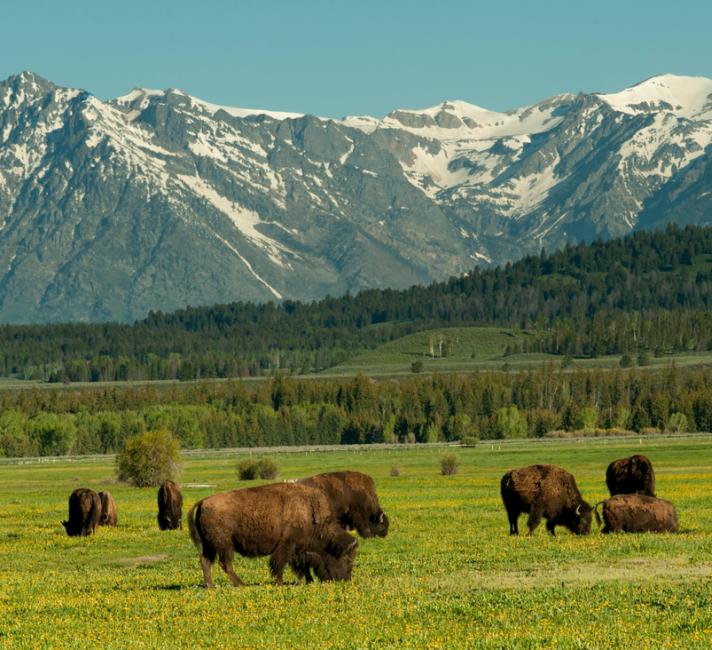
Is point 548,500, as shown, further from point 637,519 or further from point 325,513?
point 325,513

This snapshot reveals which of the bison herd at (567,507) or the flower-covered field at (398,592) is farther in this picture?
the bison herd at (567,507)

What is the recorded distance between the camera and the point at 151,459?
95.8 m

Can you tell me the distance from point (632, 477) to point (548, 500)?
21.1 feet

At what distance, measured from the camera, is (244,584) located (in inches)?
1352

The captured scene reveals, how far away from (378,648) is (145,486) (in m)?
72.8

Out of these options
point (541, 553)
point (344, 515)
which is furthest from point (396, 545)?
point (541, 553)

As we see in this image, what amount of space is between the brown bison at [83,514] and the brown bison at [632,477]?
1869cm

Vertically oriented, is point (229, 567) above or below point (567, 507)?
below

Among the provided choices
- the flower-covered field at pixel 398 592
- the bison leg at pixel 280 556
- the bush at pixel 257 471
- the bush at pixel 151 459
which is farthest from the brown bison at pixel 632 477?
the bush at pixel 257 471

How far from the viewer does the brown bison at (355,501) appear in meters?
43.0

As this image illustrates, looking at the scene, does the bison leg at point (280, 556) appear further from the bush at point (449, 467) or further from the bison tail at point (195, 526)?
the bush at point (449, 467)

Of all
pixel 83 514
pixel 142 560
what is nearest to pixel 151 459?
pixel 83 514

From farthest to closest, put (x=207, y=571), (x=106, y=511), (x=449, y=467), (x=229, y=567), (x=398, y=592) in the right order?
(x=449, y=467), (x=106, y=511), (x=207, y=571), (x=229, y=567), (x=398, y=592)

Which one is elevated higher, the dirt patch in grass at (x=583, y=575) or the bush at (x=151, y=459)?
the bush at (x=151, y=459)
